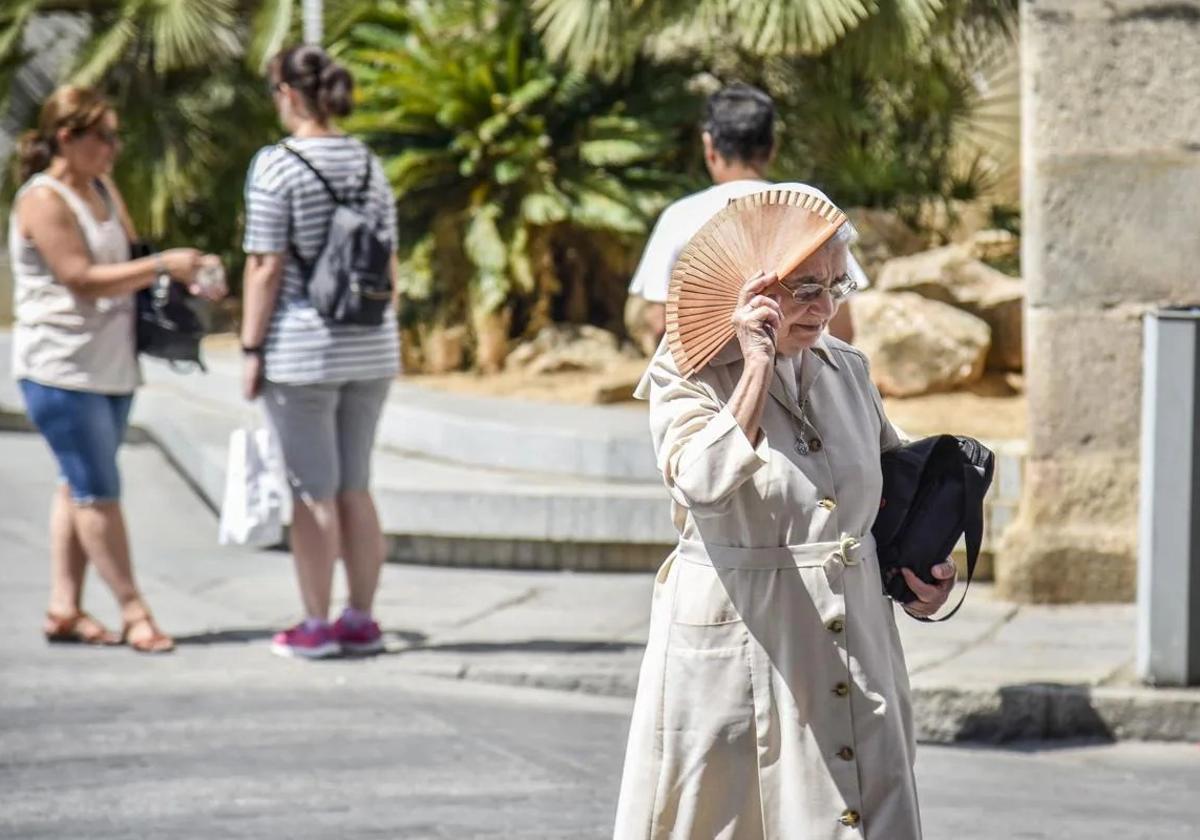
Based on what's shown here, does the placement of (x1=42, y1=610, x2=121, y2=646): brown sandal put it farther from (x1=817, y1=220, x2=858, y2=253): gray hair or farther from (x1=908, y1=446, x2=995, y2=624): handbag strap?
(x1=817, y1=220, x2=858, y2=253): gray hair

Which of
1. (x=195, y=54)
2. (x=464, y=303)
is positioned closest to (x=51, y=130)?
(x=464, y=303)

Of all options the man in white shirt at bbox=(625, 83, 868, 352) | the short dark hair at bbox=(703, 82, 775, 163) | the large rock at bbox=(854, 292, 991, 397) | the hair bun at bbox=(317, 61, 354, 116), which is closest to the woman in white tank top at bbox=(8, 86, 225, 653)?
the hair bun at bbox=(317, 61, 354, 116)

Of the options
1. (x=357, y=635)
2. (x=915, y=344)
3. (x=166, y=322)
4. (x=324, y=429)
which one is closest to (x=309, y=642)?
(x=357, y=635)

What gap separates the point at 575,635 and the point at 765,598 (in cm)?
388

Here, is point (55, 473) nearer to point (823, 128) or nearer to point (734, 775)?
point (823, 128)

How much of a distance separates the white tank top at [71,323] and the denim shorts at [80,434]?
0.15 ft

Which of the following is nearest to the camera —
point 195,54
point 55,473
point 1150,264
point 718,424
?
point 718,424

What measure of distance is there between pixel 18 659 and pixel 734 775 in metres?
4.17

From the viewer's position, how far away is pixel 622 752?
6164 millimetres

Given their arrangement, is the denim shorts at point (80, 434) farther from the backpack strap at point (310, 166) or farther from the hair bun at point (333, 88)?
the hair bun at point (333, 88)

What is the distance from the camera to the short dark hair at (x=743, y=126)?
5938 millimetres

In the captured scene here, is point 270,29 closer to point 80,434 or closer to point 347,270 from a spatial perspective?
point 80,434

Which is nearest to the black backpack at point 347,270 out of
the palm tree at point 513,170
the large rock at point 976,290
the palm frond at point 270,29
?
the large rock at point 976,290

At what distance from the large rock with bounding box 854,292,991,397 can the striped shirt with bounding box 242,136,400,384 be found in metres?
3.82
